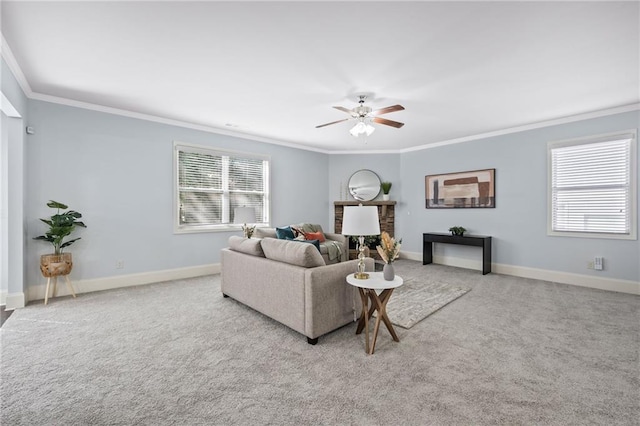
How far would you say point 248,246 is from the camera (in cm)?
326

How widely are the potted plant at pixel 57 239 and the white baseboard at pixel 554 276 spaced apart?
6.09 meters

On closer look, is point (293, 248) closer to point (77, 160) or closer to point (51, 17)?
point (51, 17)

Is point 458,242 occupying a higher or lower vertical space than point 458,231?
lower

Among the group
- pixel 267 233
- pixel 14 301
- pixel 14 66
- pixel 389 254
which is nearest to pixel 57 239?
pixel 14 301

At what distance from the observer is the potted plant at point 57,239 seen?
345cm

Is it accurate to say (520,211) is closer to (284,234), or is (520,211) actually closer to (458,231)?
(458,231)

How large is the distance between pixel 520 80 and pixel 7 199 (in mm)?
5973

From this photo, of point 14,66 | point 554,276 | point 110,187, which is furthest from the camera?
point 554,276

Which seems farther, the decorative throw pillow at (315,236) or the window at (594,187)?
the decorative throw pillow at (315,236)

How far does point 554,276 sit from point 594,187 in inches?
57.4

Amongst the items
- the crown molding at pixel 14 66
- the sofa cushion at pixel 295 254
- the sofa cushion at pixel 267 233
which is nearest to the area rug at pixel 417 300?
the sofa cushion at pixel 295 254

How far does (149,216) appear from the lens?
4.46 metres

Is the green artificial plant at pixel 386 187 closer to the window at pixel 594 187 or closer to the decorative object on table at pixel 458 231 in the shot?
the decorative object on table at pixel 458 231

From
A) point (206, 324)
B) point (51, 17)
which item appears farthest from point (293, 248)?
point (51, 17)
